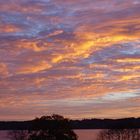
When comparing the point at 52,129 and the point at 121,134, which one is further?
the point at 121,134

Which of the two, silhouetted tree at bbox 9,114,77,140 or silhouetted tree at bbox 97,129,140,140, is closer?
silhouetted tree at bbox 9,114,77,140

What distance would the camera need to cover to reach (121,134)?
97875 millimetres

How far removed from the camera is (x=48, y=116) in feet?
182

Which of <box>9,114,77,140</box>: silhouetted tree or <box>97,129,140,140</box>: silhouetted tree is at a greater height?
<box>97,129,140,140</box>: silhouetted tree

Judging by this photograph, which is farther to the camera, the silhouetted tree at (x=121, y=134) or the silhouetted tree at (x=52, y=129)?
the silhouetted tree at (x=121, y=134)

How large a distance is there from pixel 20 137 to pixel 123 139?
18.9 meters

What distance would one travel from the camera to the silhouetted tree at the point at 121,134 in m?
94.5

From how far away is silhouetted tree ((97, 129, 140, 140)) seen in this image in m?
94.5

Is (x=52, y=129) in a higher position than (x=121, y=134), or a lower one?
lower

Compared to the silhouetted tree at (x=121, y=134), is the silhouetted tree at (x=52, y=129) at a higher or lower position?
lower

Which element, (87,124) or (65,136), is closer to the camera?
(65,136)

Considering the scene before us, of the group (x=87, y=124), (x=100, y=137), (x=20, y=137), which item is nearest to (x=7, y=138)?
(x=20, y=137)

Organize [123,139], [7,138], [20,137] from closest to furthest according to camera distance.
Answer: [123,139]
[20,137]
[7,138]

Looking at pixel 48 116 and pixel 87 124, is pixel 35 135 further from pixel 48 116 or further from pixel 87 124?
pixel 87 124
